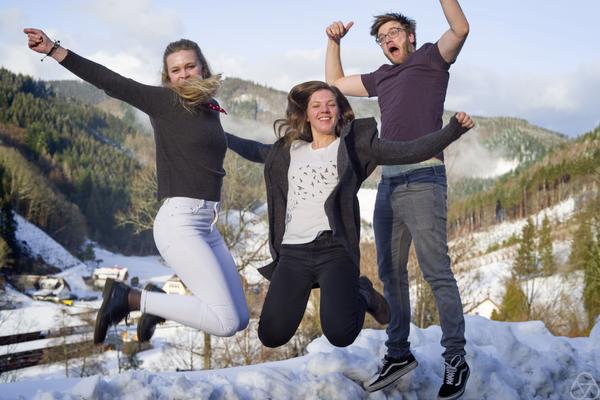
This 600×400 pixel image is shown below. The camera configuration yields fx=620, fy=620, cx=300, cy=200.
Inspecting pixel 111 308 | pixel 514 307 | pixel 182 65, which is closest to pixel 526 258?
pixel 514 307

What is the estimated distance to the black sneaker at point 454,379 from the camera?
4188mm

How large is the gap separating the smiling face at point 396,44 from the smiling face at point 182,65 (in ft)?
4.49

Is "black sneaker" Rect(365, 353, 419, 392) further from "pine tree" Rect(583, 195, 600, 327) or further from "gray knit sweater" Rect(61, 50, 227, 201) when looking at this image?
"pine tree" Rect(583, 195, 600, 327)

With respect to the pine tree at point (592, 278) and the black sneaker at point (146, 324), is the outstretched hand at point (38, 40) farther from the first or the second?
the pine tree at point (592, 278)

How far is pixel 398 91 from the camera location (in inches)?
168

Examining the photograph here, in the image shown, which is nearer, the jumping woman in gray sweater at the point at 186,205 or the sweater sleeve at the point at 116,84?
the sweater sleeve at the point at 116,84

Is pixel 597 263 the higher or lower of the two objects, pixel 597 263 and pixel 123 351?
the higher

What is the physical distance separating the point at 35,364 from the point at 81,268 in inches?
1889

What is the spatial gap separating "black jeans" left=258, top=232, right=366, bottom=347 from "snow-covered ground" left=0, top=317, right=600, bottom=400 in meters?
0.48

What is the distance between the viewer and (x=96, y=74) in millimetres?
3418

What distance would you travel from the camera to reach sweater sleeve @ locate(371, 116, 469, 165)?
3641mm

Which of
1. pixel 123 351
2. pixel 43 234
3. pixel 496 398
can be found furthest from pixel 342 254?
pixel 43 234

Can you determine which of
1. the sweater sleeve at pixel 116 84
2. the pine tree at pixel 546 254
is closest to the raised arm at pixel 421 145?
the sweater sleeve at pixel 116 84

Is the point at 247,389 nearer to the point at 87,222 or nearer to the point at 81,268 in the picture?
the point at 81,268
